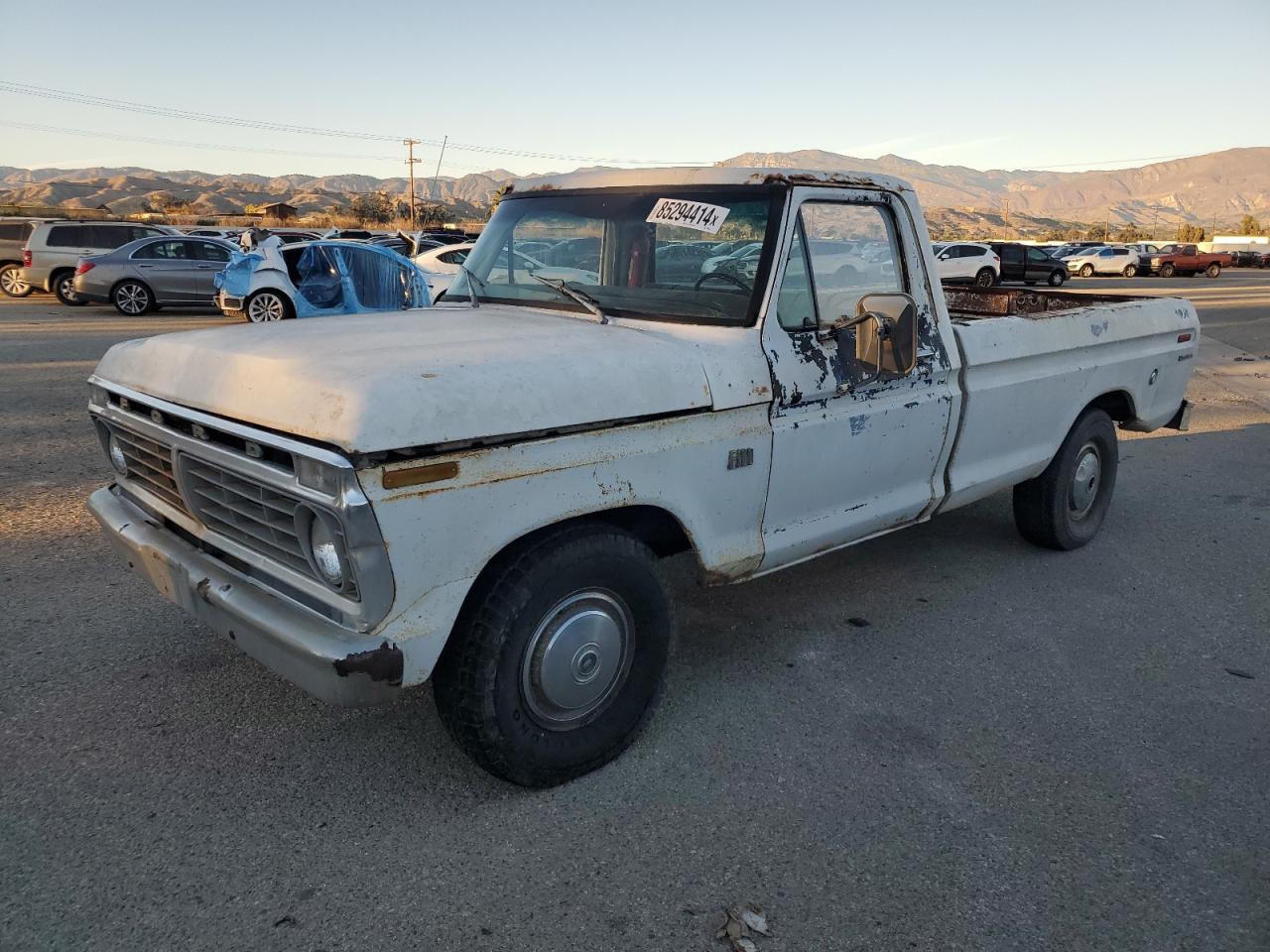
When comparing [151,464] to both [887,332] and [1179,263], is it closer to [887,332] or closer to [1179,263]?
[887,332]

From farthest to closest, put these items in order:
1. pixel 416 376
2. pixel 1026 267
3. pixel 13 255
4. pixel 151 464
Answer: pixel 1026 267 → pixel 13 255 → pixel 151 464 → pixel 416 376

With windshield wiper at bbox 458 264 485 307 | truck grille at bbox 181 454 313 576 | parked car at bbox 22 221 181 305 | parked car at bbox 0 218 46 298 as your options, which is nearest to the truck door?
windshield wiper at bbox 458 264 485 307

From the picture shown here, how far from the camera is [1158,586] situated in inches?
188

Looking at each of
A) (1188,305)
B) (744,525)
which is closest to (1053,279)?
(1188,305)

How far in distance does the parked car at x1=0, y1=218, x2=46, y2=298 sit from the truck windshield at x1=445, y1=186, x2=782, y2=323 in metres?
20.2

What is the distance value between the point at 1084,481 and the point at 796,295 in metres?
2.85

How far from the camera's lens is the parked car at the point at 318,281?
525 inches

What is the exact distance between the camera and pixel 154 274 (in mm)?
16609

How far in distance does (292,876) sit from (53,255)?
64.8 ft

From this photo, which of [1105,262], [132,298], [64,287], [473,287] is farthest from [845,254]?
[1105,262]

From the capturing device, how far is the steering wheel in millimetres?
3305

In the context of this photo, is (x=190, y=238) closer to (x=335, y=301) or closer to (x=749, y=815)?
(x=335, y=301)

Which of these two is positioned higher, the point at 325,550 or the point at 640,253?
the point at 640,253

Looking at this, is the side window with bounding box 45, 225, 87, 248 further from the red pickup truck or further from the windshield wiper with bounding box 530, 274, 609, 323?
the red pickup truck
